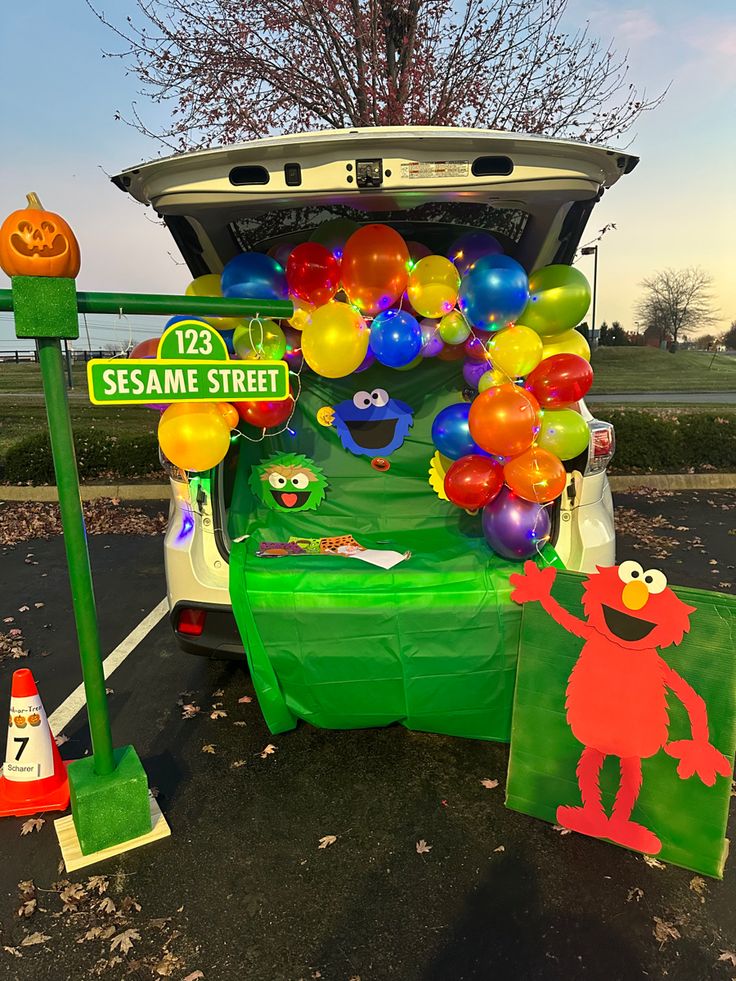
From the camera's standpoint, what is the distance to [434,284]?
3529 millimetres

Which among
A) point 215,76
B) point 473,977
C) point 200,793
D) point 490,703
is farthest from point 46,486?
point 473,977

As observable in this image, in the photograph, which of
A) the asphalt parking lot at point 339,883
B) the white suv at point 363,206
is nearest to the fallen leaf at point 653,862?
the asphalt parking lot at point 339,883

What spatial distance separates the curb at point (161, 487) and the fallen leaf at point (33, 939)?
666 cm

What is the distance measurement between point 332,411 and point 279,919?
2.94 metres

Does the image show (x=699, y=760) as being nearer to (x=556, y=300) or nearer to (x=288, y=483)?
(x=556, y=300)

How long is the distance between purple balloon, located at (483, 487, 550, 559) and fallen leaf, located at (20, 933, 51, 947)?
2484 millimetres

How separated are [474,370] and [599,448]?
38.5 inches

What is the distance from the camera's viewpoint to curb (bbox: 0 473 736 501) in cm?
869

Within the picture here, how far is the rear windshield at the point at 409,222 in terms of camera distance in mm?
3602

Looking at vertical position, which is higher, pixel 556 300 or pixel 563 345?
pixel 556 300

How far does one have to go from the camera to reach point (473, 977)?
2.04m

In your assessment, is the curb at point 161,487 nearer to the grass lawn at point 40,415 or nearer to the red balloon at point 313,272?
the grass lawn at point 40,415

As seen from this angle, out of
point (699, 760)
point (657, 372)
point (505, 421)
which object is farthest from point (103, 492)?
point (657, 372)

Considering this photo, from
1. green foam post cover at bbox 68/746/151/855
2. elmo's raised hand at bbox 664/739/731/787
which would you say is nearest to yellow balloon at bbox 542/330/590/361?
elmo's raised hand at bbox 664/739/731/787
